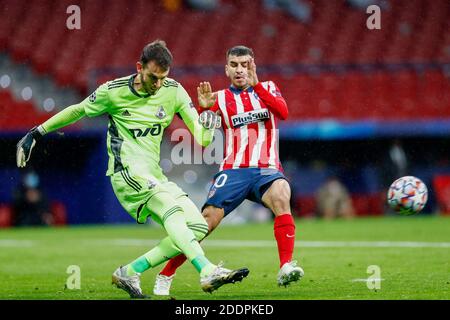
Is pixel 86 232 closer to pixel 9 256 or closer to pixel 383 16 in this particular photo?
pixel 9 256

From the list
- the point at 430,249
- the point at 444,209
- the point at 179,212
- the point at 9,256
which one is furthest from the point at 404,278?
the point at 444,209

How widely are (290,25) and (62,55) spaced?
6603 mm

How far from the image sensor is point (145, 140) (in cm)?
811

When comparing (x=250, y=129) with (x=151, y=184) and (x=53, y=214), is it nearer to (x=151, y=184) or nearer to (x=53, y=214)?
(x=151, y=184)

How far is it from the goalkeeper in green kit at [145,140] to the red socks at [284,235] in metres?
0.85

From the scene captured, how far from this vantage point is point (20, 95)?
23562mm

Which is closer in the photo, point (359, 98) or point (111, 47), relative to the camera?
point (359, 98)

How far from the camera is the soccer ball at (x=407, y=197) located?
10203mm

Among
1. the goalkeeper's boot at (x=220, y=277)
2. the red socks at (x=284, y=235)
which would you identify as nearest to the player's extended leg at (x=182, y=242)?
the goalkeeper's boot at (x=220, y=277)

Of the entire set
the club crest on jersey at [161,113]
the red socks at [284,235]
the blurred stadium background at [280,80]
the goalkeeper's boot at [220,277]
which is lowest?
the goalkeeper's boot at [220,277]

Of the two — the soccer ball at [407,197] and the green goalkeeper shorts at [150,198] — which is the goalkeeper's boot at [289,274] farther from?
the soccer ball at [407,197]

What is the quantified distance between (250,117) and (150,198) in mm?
1639

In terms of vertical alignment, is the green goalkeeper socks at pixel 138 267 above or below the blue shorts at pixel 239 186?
below

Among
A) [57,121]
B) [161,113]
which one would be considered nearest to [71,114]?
[57,121]
